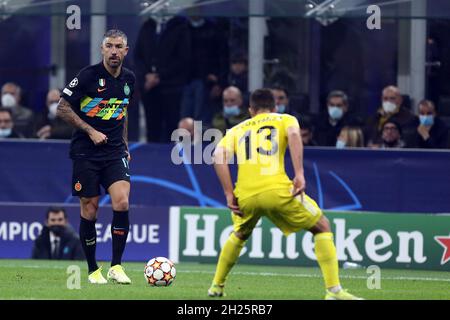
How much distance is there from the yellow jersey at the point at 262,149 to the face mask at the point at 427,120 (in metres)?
7.69

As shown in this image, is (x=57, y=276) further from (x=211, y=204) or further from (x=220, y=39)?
(x=220, y=39)

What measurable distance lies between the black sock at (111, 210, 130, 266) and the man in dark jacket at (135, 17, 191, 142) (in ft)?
22.4

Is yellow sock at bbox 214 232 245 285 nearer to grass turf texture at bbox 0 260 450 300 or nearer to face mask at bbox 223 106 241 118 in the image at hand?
grass turf texture at bbox 0 260 450 300

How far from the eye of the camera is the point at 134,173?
17.3m

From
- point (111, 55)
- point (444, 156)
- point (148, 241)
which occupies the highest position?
point (111, 55)

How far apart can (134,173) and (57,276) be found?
14.8 feet

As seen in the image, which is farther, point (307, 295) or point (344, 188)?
point (344, 188)

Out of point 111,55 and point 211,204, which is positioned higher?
point 111,55

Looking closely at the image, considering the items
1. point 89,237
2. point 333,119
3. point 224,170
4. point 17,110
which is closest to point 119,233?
point 89,237

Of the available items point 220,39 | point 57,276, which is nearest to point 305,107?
point 220,39

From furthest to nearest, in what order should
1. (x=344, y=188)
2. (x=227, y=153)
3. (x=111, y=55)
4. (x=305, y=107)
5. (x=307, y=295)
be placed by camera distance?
(x=305, y=107) < (x=344, y=188) < (x=111, y=55) < (x=307, y=295) < (x=227, y=153)

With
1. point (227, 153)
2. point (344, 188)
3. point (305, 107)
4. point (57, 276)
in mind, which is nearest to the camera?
point (227, 153)

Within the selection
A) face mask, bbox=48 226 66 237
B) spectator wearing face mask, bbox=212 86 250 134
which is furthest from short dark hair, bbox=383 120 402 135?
face mask, bbox=48 226 66 237

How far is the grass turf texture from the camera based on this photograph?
10.8 meters
